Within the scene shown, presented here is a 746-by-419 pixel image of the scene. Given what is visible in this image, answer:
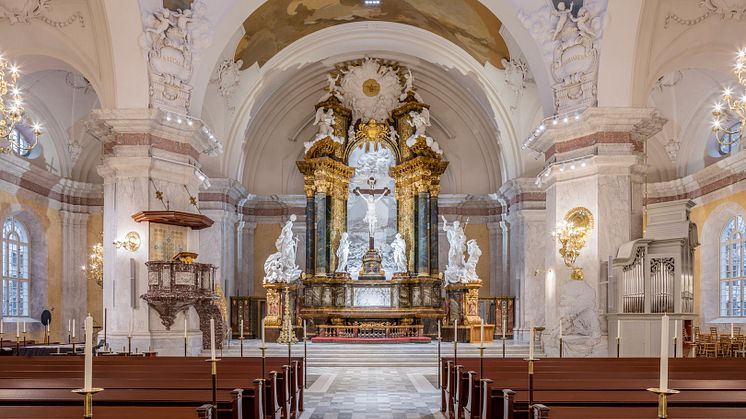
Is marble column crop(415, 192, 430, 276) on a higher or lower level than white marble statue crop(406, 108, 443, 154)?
lower

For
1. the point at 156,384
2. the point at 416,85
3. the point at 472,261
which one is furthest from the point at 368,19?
the point at 156,384

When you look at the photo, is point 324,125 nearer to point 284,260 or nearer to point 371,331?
point 284,260

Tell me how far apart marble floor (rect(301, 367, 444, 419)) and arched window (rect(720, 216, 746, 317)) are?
9238mm

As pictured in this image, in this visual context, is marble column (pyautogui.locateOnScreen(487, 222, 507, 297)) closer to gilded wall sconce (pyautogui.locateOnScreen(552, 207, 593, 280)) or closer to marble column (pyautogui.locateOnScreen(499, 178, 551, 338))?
marble column (pyautogui.locateOnScreen(499, 178, 551, 338))

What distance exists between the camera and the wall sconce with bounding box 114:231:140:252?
14789 mm

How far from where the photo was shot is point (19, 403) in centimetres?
553

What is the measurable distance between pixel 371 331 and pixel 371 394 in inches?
421

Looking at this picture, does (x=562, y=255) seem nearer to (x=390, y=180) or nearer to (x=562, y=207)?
(x=562, y=207)

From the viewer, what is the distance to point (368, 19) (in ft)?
74.1

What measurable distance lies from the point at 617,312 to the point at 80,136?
603 inches

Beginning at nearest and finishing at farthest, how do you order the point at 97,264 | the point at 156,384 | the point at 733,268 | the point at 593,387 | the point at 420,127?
the point at 593,387, the point at 156,384, the point at 733,268, the point at 97,264, the point at 420,127

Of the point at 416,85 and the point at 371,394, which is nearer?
the point at 371,394

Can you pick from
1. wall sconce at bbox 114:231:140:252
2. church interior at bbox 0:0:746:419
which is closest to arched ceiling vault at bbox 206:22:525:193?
church interior at bbox 0:0:746:419

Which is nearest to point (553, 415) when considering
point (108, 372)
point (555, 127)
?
point (108, 372)
